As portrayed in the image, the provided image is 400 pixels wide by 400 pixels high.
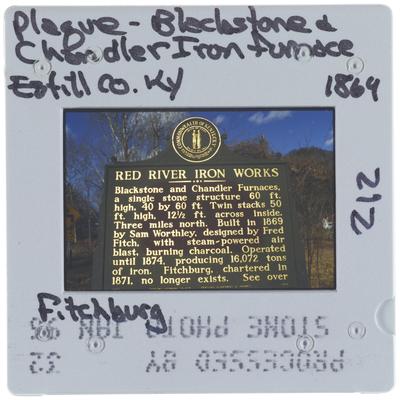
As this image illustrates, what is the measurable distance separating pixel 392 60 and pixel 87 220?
48.2 inches

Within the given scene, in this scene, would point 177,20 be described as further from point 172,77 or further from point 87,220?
point 87,220

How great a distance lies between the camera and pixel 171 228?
3.75 m

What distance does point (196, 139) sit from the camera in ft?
12.4

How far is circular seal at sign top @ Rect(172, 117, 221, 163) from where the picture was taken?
12.3 feet

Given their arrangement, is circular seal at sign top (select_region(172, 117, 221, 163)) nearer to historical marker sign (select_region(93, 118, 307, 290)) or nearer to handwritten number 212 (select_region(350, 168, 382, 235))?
historical marker sign (select_region(93, 118, 307, 290))

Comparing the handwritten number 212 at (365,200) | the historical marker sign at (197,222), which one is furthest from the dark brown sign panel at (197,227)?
the handwritten number 212 at (365,200)

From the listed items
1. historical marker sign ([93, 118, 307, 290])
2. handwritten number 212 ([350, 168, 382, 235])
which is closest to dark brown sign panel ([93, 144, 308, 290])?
historical marker sign ([93, 118, 307, 290])

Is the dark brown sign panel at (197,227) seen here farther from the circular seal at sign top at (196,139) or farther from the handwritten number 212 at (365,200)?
the handwritten number 212 at (365,200)

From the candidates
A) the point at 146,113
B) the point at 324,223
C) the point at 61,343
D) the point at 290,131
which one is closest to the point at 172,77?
the point at 146,113

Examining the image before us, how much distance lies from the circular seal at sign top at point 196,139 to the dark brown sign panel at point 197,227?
0.08ft

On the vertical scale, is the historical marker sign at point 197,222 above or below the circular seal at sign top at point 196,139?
below

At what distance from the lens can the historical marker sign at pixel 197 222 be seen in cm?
375

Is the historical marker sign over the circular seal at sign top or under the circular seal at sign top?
under

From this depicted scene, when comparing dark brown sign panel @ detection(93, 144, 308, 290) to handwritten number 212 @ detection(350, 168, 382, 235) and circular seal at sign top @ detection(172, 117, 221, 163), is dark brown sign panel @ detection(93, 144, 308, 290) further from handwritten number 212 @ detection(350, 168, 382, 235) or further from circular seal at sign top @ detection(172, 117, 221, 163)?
handwritten number 212 @ detection(350, 168, 382, 235)
